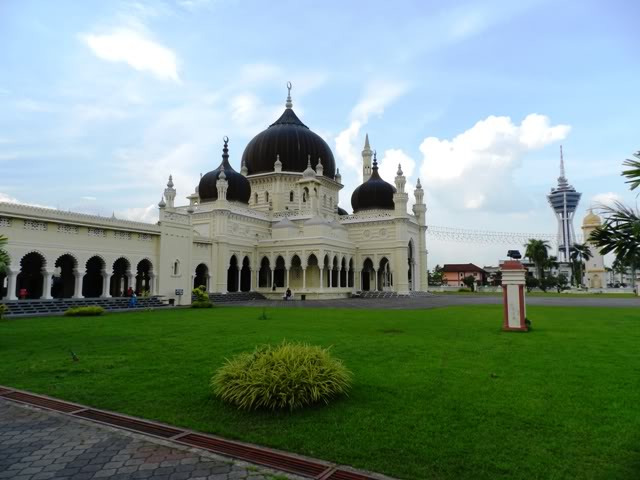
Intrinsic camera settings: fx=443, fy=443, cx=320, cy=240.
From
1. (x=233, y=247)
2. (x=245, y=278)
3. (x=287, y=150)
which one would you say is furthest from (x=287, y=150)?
(x=245, y=278)

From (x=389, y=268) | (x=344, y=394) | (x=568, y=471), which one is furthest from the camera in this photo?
(x=389, y=268)

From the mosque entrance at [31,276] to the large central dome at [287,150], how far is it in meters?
27.5

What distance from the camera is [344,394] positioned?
20.2 ft

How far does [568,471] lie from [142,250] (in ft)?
97.1

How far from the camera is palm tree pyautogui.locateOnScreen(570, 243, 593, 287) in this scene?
256 ft

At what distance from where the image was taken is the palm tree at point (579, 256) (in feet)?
256

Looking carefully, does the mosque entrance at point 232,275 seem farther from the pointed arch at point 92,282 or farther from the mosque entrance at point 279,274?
the pointed arch at point 92,282

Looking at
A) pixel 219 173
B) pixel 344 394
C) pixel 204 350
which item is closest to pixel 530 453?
pixel 344 394

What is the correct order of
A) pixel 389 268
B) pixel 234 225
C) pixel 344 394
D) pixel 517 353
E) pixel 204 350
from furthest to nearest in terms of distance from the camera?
pixel 389 268 → pixel 234 225 → pixel 204 350 → pixel 517 353 → pixel 344 394

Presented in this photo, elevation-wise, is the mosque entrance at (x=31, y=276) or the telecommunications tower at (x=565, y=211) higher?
the telecommunications tower at (x=565, y=211)

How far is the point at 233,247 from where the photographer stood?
1630 inches

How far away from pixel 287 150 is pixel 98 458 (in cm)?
4891

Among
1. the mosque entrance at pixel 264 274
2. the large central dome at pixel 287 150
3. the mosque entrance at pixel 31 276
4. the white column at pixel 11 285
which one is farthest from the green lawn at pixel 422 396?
the large central dome at pixel 287 150

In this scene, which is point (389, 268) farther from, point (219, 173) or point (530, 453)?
point (530, 453)
